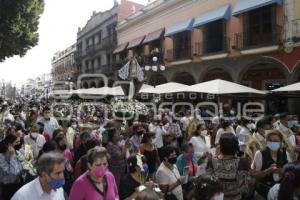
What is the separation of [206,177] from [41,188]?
4.31ft

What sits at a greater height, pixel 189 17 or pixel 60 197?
pixel 189 17

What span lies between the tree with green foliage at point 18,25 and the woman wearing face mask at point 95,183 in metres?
13.1

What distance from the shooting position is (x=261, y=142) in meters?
5.62

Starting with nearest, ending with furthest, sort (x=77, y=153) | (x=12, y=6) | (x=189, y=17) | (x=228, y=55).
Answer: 1. (x=77, y=153)
2. (x=12, y=6)
3. (x=228, y=55)
4. (x=189, y=17)

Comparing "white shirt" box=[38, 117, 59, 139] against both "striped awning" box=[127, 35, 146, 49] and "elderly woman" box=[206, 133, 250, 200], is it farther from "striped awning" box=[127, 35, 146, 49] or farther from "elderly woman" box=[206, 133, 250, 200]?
"striped awning" box=[127, 35, 146, 49]

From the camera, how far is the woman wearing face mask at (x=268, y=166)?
454 centimetres

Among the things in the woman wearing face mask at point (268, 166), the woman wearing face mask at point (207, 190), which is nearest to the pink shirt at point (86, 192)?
the woman wearing face mask at point (207, 190)

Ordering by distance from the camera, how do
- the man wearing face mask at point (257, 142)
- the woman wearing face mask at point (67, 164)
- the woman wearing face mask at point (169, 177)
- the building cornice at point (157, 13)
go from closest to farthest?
the woman wearing face mask at point (169, 177) < the man wearing face mask at point (257, 142) < the woman wearing face mask at point (67, 164) < the building cornice at point (157, 13)

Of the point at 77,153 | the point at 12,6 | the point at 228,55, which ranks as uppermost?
the point at 12,6

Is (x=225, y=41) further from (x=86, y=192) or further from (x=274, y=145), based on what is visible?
(x=86, y=192)

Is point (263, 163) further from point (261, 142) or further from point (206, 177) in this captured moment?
point (206, 177)

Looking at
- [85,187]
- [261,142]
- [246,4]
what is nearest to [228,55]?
[246,4]

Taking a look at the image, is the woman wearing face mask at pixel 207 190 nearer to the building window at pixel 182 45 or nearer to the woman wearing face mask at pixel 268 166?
the woman wearing face mask at pixel 268 166

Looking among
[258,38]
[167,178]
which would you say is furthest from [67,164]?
[258,38]
